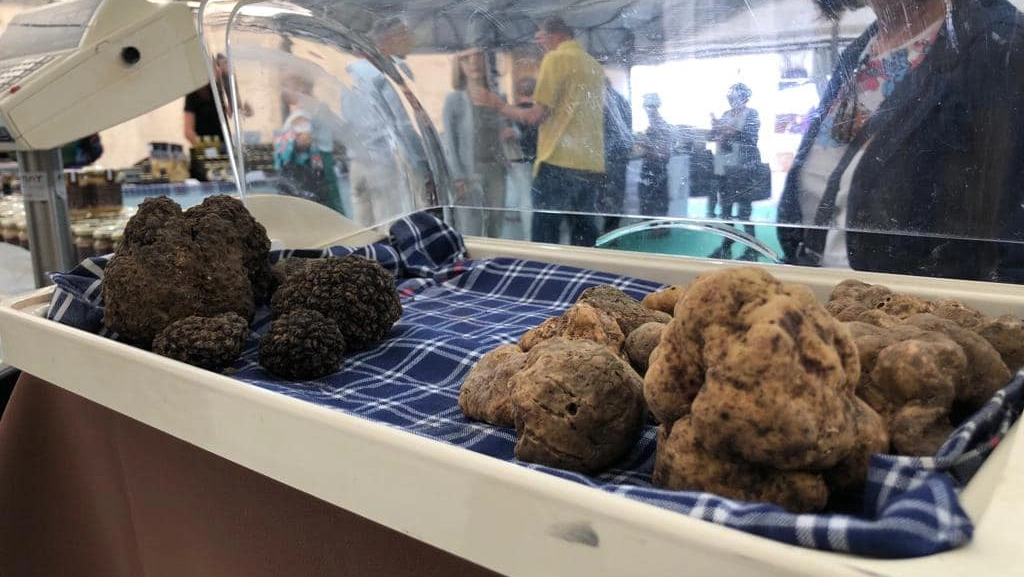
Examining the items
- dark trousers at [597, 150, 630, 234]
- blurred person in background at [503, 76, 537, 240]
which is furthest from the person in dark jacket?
blurred person in background at [503, 76, 537, 240]

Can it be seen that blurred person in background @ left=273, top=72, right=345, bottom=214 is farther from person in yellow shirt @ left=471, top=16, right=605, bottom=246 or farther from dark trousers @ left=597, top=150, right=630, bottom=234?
dark trousers @ left=597, top=150, right=630, bottom=234

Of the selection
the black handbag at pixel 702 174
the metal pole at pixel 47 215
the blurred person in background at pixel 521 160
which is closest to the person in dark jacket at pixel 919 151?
→ the black handbag at pixel 702 174

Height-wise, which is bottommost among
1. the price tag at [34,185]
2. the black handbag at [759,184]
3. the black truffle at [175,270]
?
the black truffle at [175,270]

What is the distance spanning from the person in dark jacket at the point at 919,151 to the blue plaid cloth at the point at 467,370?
302mm

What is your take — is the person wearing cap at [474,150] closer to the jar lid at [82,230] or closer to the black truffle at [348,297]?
the black truffle at [348,297]

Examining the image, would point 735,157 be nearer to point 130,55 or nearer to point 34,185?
point 130,55

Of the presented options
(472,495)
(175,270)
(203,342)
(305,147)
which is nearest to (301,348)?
(203,342)

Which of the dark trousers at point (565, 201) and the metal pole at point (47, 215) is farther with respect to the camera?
the metal pole at point (47, 215)

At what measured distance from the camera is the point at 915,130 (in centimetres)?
100

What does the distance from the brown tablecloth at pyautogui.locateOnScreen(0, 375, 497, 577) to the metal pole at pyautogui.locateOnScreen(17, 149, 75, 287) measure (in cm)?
56

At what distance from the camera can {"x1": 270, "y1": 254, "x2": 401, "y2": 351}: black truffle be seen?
0.87 m

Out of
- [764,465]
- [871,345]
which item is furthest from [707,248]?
[764,465]

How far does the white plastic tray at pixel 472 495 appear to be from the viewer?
1.11ft

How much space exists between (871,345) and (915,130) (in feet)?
2.05
